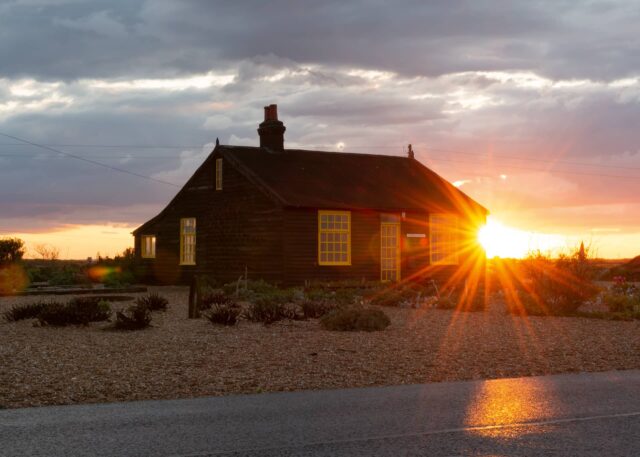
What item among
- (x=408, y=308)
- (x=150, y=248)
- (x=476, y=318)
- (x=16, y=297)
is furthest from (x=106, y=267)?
(x=476, y=318)

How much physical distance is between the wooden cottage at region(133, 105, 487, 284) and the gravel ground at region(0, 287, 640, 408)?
40.5 ft

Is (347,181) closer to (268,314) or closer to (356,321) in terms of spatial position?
(268,314)

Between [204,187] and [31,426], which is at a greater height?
[204,187]

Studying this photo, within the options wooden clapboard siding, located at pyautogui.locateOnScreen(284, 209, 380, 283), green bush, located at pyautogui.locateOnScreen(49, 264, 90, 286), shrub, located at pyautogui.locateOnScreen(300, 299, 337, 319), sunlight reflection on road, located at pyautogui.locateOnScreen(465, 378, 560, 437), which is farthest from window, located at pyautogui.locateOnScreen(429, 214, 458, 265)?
sunlight reflection on road, located at pyautogui.locateOnScreen(465, 378, 560, 437)

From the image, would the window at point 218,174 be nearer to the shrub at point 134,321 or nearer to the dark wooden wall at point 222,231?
the dark wooden wall at point 222,231

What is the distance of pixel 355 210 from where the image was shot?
31547 mm

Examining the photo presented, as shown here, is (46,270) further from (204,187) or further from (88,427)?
(88,427)

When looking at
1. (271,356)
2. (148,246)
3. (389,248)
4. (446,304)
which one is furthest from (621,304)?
(148,246)

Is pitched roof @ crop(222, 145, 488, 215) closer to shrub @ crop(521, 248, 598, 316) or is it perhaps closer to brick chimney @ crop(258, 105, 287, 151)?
brick chimney @ crop(258, 105, 287, 151)

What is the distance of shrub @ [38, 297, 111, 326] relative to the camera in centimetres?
1712

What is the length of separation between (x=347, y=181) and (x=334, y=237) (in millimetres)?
3565

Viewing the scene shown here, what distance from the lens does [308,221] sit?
30.5 meters

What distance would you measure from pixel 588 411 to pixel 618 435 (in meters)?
1.07

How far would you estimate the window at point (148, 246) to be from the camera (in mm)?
37638
